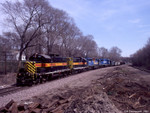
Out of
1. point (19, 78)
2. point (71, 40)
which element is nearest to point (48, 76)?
point (19, 78)

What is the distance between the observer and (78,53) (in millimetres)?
55562

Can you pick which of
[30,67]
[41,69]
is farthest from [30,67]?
[41,69]

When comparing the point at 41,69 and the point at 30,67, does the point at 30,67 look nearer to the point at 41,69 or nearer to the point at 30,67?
the point at 30,67

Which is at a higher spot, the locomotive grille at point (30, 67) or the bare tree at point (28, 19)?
the bare tree at point (28, 19)

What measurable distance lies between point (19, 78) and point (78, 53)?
4120cm

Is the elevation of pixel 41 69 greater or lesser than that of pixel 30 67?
lesser

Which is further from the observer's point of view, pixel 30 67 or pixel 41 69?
pixel 41 69

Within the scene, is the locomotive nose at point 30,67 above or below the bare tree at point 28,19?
below

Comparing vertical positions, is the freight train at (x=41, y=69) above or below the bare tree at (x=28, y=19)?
below

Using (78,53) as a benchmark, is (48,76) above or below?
below

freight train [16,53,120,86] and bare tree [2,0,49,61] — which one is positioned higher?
bare tree [2,0,49,61]

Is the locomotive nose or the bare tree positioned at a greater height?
the bare tree

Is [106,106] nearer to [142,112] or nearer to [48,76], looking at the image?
[142,112]

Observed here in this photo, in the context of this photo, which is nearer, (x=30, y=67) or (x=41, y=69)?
(x=30, y=67)
